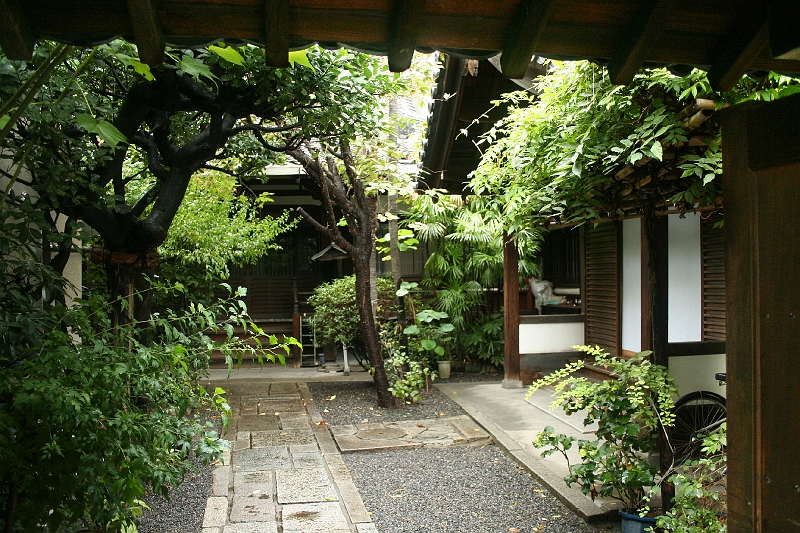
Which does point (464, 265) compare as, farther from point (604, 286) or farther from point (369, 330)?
point (369, 330)

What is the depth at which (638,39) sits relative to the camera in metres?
2.25

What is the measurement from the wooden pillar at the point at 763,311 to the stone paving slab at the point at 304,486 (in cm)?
353

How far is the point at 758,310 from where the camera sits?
8.00ft

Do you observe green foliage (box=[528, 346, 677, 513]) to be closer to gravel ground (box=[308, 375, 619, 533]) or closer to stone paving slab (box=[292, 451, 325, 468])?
gravel ground (box=[308, 375, 619, 533])

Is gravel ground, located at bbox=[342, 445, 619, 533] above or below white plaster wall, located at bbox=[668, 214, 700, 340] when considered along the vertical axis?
below

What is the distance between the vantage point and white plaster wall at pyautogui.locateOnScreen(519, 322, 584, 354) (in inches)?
388

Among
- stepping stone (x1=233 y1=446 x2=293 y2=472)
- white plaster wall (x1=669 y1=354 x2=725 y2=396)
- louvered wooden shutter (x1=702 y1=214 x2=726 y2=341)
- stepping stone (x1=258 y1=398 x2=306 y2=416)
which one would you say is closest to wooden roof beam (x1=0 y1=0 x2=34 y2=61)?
stepping stone (x1=233 y1=446 x2=293 y2=472)

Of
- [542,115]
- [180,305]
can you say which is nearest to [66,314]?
[542,115]

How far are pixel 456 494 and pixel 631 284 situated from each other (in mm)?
4280

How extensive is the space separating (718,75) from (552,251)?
9.71 metres

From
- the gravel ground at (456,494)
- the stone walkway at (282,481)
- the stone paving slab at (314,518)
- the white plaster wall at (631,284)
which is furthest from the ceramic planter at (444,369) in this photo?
the stone paving slab at (314,518)

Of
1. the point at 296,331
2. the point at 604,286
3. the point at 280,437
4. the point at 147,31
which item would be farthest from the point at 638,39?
the point at 296,331

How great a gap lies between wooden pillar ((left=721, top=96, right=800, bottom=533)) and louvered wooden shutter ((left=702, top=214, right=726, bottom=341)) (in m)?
4.58

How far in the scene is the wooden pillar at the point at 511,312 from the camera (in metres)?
9.66
